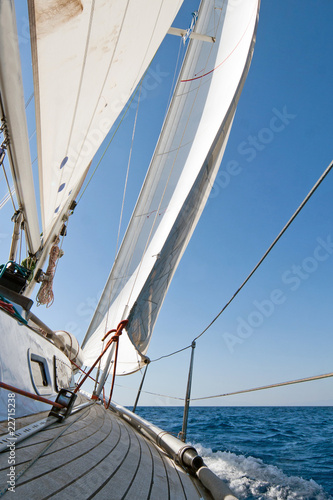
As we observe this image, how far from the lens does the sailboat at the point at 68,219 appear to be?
181cm

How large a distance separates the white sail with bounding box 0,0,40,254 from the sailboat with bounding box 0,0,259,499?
1 centimetres

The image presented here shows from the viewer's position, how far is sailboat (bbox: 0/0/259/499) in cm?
181

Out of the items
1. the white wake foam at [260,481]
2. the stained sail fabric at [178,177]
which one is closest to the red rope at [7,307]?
the stained sail fabric at [178,177]

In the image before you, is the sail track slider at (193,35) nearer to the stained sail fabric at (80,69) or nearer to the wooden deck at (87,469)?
the stained sail fabric at (80,69)

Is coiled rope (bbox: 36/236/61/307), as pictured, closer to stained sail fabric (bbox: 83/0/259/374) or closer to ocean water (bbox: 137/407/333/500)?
stained sail fabric (bbox: 83/0/259/374)

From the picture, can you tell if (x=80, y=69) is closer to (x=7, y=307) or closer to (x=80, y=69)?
(x=80, y=69)

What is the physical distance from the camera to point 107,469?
1.80 metres

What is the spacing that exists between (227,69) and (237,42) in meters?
0.85

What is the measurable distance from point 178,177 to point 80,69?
155 inches

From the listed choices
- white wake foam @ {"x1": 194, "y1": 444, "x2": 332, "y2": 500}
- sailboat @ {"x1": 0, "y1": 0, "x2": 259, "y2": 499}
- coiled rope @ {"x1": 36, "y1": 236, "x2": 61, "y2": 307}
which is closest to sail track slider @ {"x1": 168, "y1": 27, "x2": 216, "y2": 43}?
sailboat @ {"x1": 0, "y1": 0, "x2": 259, "y2": 499}

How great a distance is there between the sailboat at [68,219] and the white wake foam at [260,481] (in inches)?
120

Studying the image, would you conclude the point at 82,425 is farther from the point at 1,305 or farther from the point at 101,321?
the point at 101,321

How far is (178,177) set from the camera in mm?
6527

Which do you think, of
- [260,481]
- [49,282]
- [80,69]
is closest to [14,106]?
[80,69]
